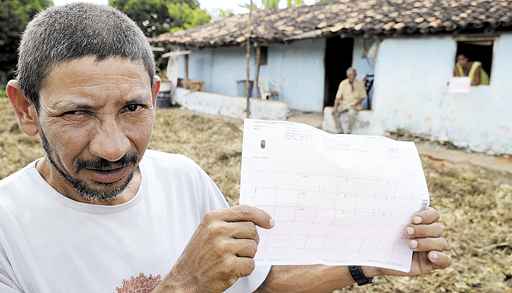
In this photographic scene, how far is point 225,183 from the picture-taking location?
23.3ft

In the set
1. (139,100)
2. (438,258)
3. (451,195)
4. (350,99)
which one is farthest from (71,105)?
(350,99)

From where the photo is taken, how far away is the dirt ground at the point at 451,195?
4.20m

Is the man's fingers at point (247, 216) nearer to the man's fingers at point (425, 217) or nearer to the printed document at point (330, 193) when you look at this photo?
the printed document at point (330, 193)

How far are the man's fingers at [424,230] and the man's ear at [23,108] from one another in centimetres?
112

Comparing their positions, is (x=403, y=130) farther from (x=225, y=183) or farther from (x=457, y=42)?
(x=225, y=183)

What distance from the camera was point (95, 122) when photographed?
1206 mm

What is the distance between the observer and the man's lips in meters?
1.25

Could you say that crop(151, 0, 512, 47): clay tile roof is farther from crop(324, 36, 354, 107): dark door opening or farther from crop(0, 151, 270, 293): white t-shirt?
crop(0, 151, 270, 293): white t-shirt

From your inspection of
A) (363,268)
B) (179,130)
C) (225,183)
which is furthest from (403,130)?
(363,268)

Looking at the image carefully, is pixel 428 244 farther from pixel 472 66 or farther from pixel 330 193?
pixel 472 66

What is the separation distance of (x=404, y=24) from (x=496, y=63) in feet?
6.82


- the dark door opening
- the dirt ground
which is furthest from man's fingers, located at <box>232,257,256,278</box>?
the dark door opening

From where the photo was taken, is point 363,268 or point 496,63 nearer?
point 363,268

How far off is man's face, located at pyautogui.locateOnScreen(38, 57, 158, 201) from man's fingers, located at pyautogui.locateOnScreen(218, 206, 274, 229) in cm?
34
